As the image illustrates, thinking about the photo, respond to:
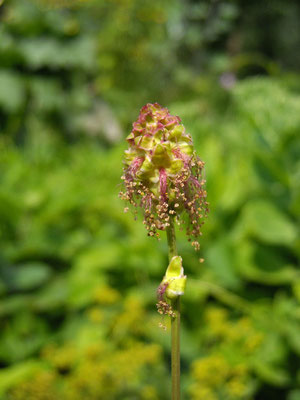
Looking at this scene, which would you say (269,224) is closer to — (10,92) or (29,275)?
(29,275)

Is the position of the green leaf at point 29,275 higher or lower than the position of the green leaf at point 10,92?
lower

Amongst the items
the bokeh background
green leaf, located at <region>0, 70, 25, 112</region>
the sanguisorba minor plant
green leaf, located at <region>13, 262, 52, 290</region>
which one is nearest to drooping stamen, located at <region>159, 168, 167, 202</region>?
the sanguisorba minor plant

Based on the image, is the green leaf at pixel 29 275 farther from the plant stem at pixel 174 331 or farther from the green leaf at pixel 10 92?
the green leaf at pixel 10 92

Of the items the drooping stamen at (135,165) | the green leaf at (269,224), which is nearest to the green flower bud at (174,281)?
the drooping stamen at (135,165)

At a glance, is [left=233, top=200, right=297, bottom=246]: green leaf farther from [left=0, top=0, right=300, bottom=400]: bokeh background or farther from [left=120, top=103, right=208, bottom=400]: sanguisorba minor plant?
[left=120, top=103, right=208, bottom=400]: sanguisorba minor plant

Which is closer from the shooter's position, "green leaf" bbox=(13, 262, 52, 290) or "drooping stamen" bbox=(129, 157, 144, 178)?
"drooping stamen" bbox=(129, 157, 144, 178)

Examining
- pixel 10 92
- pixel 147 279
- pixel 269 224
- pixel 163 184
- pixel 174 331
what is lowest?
pixel 174 331

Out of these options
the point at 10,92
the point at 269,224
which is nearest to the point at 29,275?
the point at 269,224

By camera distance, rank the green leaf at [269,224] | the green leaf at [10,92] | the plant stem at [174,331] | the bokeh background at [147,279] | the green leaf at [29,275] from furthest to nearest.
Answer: the green leaf at [10,92] < the green leaf at [29,275] < the green leaf at [269,224] < the bokeh background at [147,279] < the plant stem at [174,331]
